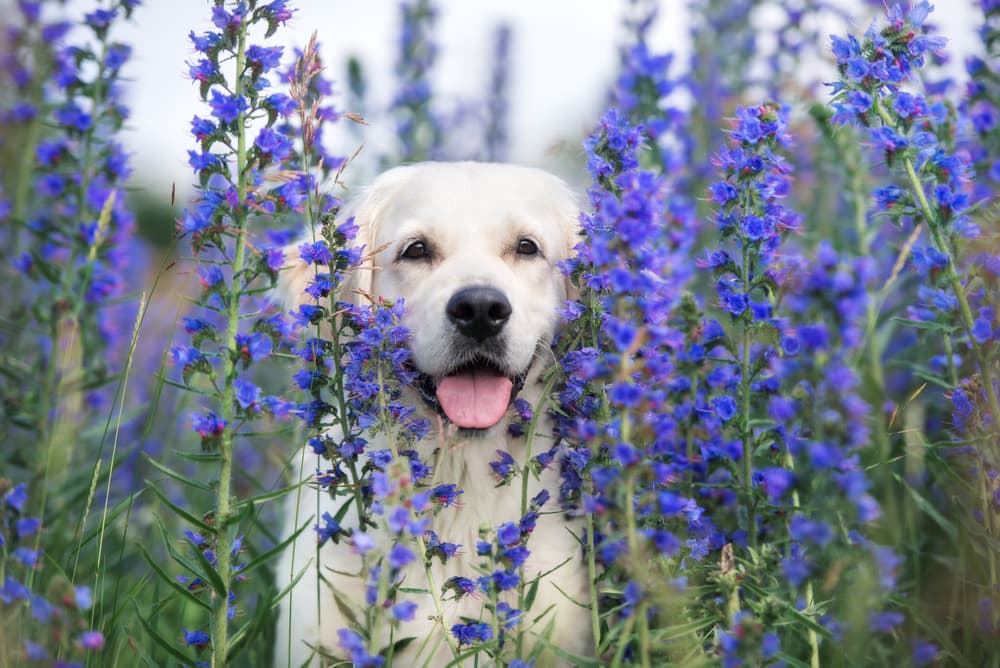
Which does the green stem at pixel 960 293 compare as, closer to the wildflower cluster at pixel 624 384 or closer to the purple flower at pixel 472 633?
the wildflower cluster at pixel 624 384

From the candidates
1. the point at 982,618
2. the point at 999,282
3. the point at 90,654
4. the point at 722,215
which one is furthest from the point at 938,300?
the point at 90,654

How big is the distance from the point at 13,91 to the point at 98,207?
0.75 metres

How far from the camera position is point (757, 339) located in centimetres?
221

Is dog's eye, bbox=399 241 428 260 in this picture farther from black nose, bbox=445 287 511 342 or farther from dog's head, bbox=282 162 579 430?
black nose, bbox=445 287 511 342

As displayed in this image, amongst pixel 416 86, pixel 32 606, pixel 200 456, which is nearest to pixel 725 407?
pixel 200 456

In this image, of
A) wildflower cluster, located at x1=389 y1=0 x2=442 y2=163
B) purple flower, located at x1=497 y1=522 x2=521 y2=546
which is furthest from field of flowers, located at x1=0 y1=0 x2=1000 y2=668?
wildflower cluster, located at x1=389 y1=0 x2=442 y2=163

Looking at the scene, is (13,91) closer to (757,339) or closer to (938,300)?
(757,339)

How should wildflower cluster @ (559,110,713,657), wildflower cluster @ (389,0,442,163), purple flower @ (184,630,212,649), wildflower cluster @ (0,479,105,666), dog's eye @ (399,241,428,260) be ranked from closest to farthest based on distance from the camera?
wildflower cluster @ (0,479,105,666)
wildflower cluster @ (559,110,713,657)
purple flower @ (184,630,212,649)
dog's eye @ (399,241,428,260)
wildflower cluster @ (389,0,442,163)

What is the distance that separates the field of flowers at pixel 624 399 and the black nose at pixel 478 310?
0.28 m

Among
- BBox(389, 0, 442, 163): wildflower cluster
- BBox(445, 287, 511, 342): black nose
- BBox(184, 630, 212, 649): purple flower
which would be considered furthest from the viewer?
BBox(389, 0, 442, 163): wildflower cluster

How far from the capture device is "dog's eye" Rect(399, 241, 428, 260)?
2.96m

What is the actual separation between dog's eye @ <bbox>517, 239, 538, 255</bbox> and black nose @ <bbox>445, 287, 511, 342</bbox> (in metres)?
0.44

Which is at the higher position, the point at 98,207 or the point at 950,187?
the point at 98,207

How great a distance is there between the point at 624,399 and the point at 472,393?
1.21m
